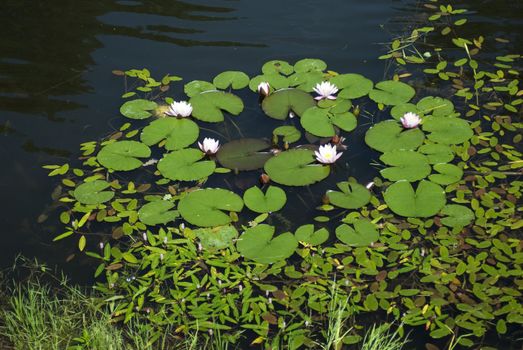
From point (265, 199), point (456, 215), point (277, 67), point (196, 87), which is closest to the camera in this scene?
point (456, 215)

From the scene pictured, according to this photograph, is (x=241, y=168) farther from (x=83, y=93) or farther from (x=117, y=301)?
(x=83, y=93)

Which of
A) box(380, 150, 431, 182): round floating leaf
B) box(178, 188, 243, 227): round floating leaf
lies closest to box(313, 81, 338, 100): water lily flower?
box(380, 150, 431, 182): round floating leaf

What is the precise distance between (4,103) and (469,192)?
3170 millimetres

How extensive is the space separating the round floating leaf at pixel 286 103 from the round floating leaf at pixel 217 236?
103cm

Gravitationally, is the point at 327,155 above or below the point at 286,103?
below

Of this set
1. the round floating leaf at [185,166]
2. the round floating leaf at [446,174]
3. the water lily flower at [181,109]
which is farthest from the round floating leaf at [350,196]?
the water lily flower at [181,109]

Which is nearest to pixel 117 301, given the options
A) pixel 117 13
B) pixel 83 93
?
pixel 83 93

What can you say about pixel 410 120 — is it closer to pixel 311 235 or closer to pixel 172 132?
pixel 311 235

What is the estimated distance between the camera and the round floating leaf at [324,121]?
A: 4121 millimetres

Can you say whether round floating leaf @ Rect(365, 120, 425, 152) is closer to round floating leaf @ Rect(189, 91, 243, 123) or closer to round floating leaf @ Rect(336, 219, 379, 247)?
round floating leaf @ Rect(336, 219, 379, 247)

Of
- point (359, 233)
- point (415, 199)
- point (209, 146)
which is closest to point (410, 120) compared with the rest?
point (415, 199)

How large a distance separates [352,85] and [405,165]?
859mm

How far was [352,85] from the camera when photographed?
4484 millimetres

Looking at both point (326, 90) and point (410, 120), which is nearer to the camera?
point (410, 120)
